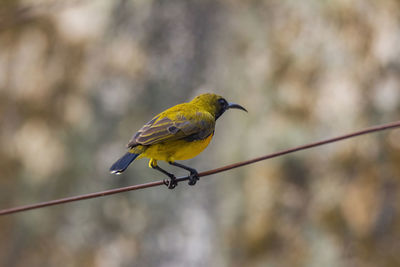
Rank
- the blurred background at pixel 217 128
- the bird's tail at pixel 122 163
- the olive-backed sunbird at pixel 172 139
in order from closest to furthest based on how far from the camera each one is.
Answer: the bird's tail at pixel 122 163
the olive-backed sunbird at pixel 172 139
the blurred background at pixel 217 128

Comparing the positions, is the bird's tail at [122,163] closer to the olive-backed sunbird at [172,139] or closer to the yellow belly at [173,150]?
the olive-backed sunbird at [172,139]

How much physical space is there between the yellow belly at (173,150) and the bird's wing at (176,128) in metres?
0.05

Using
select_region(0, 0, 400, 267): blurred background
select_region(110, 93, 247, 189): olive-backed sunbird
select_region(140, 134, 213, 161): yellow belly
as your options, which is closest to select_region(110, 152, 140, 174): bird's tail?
select_region(110, 93, 247, 189): olive-backed sunbird

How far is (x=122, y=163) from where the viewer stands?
444cm

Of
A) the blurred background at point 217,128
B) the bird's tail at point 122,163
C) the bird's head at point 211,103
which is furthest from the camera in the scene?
the blurred background at point 217,128

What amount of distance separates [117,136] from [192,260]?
227cm

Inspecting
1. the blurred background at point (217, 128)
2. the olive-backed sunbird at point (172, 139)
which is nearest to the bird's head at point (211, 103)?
the olive-backed sunbird at point (172, 139)

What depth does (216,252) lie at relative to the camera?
8.82 metres

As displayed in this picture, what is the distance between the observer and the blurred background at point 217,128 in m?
8.24

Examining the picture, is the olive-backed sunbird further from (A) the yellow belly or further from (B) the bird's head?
(B) the bird's head

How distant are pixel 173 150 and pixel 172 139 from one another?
11 cm

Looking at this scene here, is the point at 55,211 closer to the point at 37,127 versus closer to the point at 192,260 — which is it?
the point at 37,127

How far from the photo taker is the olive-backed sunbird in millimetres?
4559

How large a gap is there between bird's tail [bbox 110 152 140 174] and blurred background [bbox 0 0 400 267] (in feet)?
→ 14.0
